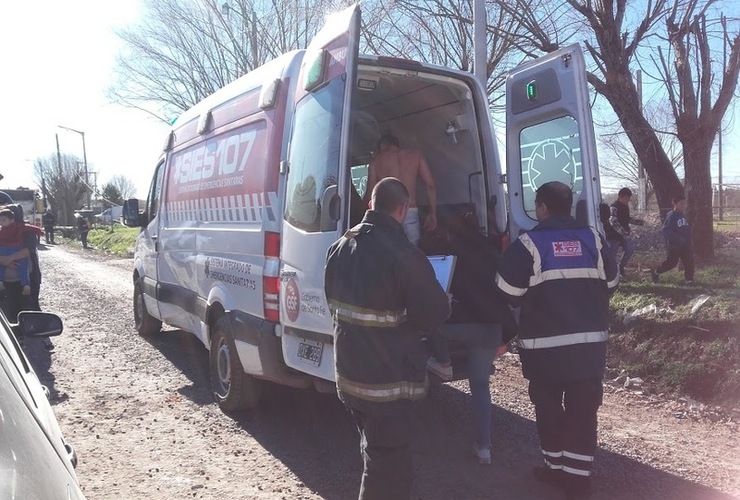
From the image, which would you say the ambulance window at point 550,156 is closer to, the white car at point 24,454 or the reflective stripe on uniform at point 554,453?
the reflective stripe on uniform at point 554,453

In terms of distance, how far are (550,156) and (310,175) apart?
6.34 ft

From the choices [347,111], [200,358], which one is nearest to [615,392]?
[347,111]

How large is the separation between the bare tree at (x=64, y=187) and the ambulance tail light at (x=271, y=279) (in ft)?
186

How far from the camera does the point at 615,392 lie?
6297 millimetres

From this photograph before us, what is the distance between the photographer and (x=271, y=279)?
457 cm

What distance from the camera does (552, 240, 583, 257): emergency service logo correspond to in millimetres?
3891

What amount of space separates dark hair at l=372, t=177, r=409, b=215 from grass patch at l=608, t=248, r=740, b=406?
432cm

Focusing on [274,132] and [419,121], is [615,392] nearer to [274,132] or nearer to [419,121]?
[419,121]

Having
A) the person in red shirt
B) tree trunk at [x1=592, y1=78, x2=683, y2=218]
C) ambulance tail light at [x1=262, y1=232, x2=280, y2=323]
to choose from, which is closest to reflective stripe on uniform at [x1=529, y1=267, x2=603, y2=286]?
ambulance tail light at [x1=262, y1=232, x2=280, y2=323]

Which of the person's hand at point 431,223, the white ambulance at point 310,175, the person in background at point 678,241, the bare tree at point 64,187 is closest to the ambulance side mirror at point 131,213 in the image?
the white ambulance at point 310,175

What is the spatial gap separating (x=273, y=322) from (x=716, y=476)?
3195mm

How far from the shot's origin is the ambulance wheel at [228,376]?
5223 millimetres

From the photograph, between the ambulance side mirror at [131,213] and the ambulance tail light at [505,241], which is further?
the ambulance side mirror at [131,213]

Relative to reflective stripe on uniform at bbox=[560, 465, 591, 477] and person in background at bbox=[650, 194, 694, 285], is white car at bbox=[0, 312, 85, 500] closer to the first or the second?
reflective stripe on uniform at bbox=[560, 465, 591, 477]
